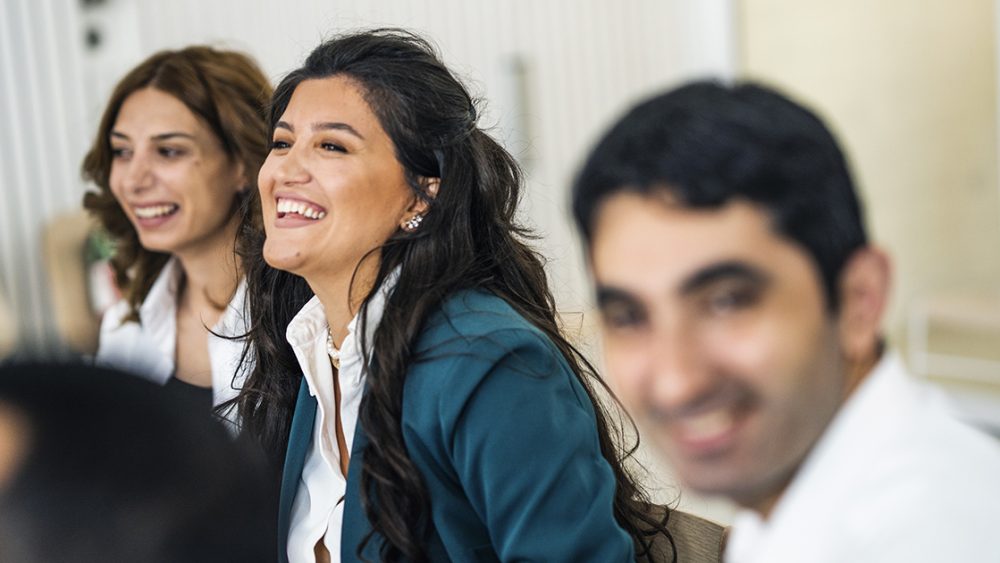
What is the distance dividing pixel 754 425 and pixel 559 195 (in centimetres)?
540

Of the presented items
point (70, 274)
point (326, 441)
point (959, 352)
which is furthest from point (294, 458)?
point (959, 352)

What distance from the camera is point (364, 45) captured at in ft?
6.72

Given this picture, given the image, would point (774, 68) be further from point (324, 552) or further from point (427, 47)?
point (324, 552)

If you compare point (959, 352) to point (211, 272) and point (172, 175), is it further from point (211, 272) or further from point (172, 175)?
point (172, 175)

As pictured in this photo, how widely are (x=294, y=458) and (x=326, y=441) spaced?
0.06 m

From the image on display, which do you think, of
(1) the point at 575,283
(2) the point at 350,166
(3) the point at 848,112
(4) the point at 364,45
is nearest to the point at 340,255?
(2) the point at 350,166

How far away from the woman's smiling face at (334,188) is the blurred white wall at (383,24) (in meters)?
1.89

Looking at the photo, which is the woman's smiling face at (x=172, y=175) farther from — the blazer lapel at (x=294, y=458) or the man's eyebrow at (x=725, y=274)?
the man's eyebrow at (x=725, y=274)

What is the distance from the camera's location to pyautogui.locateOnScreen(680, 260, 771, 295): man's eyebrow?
89 centimetres

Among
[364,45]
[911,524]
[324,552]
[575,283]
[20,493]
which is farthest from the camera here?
[575,283]

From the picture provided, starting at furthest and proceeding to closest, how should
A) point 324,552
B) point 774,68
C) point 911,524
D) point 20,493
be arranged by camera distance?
point 774,68 → point 324,552 → point 20,493 → point 911,524

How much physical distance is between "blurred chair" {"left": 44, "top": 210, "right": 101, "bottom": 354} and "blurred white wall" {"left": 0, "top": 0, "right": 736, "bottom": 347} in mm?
212

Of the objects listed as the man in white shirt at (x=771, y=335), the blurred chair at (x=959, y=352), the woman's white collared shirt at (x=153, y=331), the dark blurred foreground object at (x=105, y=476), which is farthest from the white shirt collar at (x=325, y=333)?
the blurred chair at (x=959, y=352)

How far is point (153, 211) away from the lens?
3.03 metres
